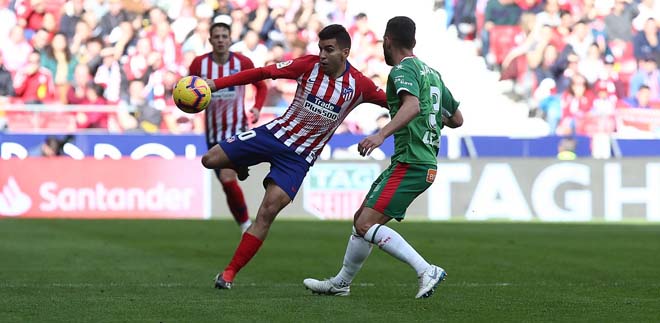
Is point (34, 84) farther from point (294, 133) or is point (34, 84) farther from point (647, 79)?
point (294, 133)

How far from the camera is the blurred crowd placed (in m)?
21.1

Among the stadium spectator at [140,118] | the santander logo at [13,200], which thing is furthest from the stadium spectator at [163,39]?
the santander logo at [13,200]

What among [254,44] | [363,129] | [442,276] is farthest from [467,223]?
[442,276]

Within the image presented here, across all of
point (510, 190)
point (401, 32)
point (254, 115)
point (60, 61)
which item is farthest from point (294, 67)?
point (60, 61)

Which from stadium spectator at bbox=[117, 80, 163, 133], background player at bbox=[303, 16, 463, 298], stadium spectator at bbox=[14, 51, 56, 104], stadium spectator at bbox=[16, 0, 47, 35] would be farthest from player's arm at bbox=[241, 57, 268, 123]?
stadium spectator at bbox=[16, 0, 47, 35]

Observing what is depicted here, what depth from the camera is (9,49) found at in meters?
22.0

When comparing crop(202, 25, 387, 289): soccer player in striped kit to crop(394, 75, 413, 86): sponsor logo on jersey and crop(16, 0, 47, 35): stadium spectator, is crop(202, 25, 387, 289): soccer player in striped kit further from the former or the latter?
crop(16, 0, 47, 35): stadium spectator

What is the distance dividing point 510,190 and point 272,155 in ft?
40.9

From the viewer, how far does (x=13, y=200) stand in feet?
66.1

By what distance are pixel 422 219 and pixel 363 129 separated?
2307 mm

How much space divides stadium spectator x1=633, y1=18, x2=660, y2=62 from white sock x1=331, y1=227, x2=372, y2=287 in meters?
18.5

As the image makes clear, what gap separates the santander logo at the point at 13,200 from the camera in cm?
2008

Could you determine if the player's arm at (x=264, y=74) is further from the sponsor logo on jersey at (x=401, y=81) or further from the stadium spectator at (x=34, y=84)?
the stadium spectator at (x=34, y=84)

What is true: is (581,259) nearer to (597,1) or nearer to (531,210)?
(531,210)
